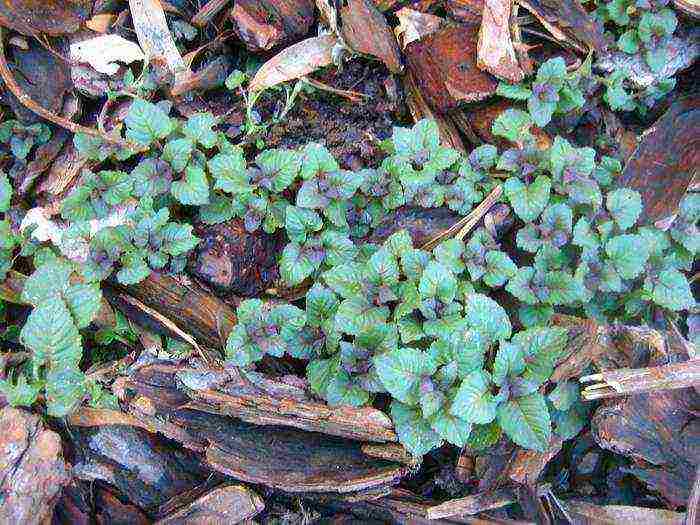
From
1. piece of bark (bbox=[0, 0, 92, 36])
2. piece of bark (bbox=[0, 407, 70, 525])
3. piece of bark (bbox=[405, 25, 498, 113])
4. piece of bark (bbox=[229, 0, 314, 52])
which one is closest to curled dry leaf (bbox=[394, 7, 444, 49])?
piece of bark (bbox=[405, 25, 498, 113])

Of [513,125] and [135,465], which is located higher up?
[513,125]

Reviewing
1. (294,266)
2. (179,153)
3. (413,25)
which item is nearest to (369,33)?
(413,25)

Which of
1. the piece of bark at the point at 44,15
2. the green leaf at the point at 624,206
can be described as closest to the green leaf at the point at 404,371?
the green leaf at the point at 624,206

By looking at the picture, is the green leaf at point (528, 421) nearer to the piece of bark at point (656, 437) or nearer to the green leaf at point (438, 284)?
the piece of bark at point (656, 437)

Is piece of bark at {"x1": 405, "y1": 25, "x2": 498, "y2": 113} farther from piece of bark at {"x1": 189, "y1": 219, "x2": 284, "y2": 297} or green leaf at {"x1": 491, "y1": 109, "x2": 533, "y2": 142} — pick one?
piece of bark at {"x1": 189, "y1": 219, "x2": 284, "y2": 297}

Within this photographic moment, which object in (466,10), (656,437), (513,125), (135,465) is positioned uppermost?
(466,10)

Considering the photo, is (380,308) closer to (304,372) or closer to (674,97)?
(304,372)

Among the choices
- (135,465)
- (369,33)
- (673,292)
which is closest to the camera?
(135,465)

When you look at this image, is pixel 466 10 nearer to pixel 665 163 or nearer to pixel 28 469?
pixel 665 163
